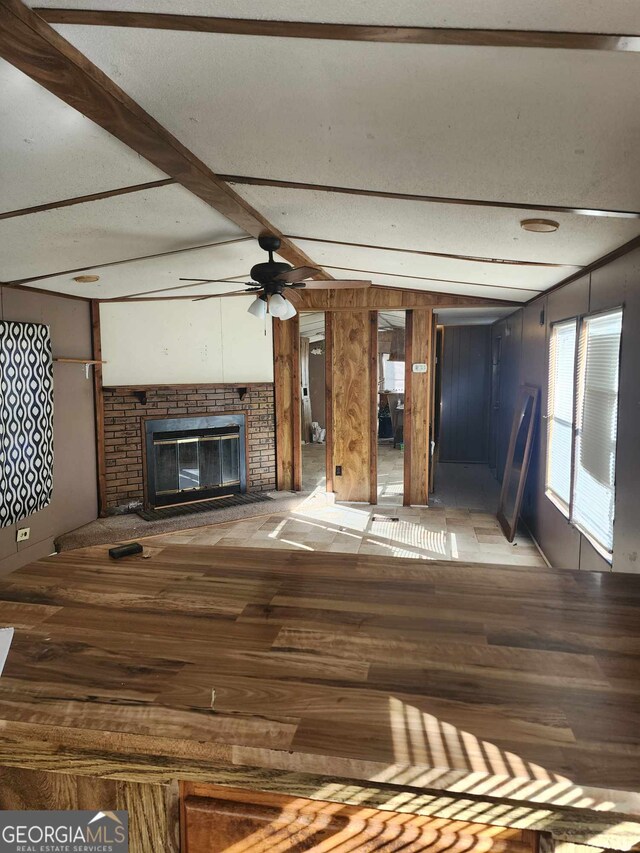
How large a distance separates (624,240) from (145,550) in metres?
2.65

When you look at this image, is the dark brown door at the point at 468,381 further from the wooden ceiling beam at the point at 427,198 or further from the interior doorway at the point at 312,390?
the wooden ceiling beam at the point at 427,198

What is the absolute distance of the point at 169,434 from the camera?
598 cm

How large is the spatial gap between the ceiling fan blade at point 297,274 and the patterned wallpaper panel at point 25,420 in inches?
90.2

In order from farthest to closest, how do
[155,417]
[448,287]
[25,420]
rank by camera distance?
[155,417] < [448,287] < [25,420]

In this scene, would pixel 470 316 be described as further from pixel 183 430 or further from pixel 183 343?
pixel 183 430

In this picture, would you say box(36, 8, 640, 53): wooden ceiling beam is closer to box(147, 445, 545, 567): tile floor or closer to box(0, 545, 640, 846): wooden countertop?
box(0, 545, 640, 846): wooden countertop

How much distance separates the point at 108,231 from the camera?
10.5 feet

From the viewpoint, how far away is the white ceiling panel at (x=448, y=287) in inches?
199

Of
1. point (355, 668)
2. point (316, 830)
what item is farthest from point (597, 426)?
point (316, 830)

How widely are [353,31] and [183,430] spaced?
5.12 m

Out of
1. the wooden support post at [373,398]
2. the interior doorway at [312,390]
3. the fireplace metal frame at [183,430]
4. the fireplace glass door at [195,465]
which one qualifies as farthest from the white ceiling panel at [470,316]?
the fireplace glass door at [195,465]

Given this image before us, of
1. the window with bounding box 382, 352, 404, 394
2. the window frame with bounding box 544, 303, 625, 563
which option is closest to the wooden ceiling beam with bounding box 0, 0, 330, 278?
the window frame with bounding box 544, 303, 625, 563

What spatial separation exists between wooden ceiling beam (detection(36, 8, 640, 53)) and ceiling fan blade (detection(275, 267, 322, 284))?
6.53ft

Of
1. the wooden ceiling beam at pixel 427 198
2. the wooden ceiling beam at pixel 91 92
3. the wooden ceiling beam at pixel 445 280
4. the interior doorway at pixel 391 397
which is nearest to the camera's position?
the wooden ceiling beam at pixel 91 92
